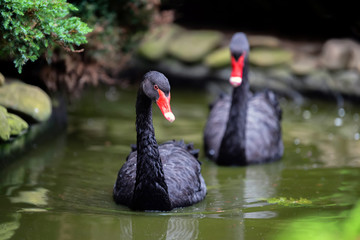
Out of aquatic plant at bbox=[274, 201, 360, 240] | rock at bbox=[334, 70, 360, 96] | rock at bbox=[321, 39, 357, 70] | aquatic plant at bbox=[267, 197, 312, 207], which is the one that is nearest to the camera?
aquatic plant at bbox=[274, 201, 360, 240]

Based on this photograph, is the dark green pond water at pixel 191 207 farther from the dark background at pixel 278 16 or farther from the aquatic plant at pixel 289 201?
the dark background at pixel 278 16

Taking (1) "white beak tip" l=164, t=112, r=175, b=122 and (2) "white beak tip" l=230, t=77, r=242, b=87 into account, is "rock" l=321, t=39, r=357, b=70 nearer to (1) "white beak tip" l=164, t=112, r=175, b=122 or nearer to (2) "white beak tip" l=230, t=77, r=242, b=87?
(2) "white beak tip" l=230, t=77, r=242, b=87

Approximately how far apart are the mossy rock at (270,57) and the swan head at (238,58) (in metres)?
4.07

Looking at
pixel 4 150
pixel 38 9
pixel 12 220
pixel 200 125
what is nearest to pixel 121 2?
pixel 200 125

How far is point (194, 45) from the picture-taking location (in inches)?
437

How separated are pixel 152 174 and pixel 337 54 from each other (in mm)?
6309

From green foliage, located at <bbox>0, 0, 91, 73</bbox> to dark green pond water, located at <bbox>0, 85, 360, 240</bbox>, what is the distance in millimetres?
1134

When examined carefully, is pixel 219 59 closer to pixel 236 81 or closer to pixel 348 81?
pixel 348 81

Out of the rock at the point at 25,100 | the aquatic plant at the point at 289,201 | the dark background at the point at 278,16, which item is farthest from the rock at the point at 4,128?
the dark background at the point at 278,16

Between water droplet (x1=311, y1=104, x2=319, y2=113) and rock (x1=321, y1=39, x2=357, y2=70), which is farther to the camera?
rock (x1=321, y1=39, x2=357, y2=70)

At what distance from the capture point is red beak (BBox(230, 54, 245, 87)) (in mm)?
6082

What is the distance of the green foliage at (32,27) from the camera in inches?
175

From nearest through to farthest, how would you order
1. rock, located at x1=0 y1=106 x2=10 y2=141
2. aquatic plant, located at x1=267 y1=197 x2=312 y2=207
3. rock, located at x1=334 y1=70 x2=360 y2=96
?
1. aquatic plant, located at x1=267 y1=197 x2=312 y2=207
2. rock, located at x1=0 y1=106 x2=10 y2=141
3. rock, located at x1=334 y1=70 x2=360 y2=96

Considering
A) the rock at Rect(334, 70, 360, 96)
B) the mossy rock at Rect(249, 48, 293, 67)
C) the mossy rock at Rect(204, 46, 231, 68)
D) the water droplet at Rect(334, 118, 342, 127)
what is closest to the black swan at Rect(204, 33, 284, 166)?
the water droplet at Rect(334, 118, 342, 127)
